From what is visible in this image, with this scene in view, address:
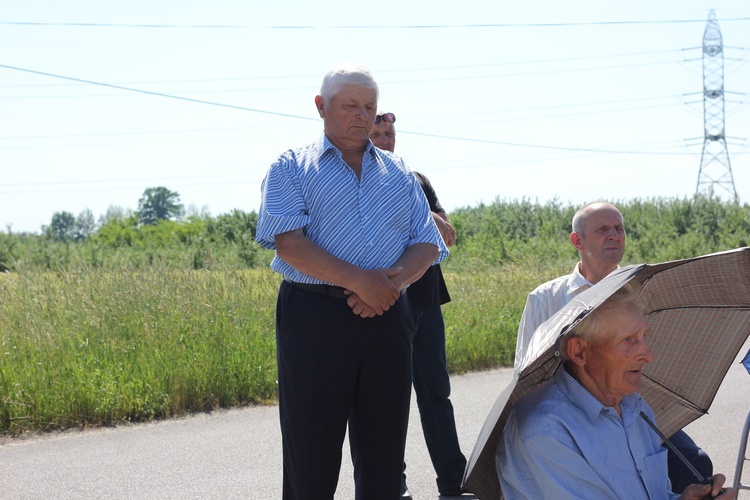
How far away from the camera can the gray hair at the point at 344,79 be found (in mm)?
3787

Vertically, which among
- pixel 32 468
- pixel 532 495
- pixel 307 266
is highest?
pixel 307 266

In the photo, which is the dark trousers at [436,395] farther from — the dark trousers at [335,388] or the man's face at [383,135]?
the dark trousers at [335,388]

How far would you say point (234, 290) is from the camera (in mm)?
9734

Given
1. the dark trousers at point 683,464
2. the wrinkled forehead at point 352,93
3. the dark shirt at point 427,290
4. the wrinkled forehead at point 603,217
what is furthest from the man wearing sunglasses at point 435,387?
the dark trousers at point 683,464

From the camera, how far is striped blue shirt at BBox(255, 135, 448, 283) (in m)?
3.70

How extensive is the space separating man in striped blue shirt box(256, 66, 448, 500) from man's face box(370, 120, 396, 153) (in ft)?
4.07

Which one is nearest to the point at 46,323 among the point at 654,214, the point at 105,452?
the point at 105,452

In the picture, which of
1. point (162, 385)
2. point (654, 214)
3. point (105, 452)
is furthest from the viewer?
point (654, 214)

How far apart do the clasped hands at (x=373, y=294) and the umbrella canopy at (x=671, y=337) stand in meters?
0.75

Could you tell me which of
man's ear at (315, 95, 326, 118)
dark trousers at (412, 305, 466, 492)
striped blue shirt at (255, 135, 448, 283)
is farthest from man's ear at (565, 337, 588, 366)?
dark trousers at (412, 305, 466, 492)

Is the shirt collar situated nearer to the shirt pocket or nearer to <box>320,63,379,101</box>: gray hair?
<box>320,63,379,101</box>: gray hair

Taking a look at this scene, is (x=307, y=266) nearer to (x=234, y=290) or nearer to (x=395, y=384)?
(x=395, y=384)

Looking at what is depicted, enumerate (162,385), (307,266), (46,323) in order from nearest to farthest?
(307,266), (162,385), (46,323)

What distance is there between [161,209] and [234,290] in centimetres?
12718
